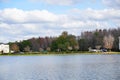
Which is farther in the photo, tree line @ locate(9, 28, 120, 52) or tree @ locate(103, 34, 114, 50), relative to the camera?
tree line @ locate(9, 28, 120, 52)

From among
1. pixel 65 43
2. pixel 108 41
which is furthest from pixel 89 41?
pixel 108 41

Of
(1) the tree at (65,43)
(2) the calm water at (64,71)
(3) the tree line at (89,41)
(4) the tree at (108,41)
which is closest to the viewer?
(2) the calm water at (64,71)

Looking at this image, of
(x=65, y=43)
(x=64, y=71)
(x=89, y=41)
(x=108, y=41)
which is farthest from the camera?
(x=89, y=41)

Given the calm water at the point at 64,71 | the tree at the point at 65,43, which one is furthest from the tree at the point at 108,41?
the calm water at the point at 64,71

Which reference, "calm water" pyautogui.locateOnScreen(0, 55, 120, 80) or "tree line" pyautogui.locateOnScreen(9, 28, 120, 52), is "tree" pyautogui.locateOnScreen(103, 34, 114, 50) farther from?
"calm water" pyautogui.locateOnScreen(0, 55, 120, 80)

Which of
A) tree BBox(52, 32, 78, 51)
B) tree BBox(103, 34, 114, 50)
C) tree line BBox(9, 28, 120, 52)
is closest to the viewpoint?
tree BBox(103, 34, 114, 50)

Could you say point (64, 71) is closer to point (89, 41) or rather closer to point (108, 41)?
point (108, 41)

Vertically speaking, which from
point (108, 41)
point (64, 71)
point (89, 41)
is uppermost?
point (89, 41)

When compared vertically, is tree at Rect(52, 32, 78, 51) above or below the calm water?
above

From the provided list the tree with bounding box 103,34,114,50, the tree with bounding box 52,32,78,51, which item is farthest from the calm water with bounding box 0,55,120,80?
the tree with bounding box 52,32,78,51

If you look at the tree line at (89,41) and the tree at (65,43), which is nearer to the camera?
the tree line at (89,41)

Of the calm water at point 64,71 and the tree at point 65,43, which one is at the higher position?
the tree at point 65,43

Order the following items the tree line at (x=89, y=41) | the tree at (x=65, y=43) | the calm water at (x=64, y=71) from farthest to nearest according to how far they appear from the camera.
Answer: the tree at (x=65, y=43)
the tree line at (x=89, y=41)
the calm water at (x=64, y=71)

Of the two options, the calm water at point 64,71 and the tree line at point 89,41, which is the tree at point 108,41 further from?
→ the calm water at point 64,71
